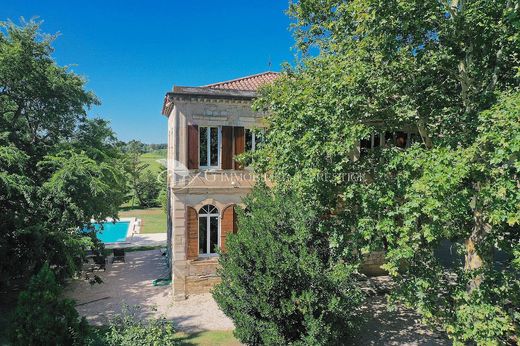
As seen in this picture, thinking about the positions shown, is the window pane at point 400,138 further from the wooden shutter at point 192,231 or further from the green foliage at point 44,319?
the green foliage at point 44,319

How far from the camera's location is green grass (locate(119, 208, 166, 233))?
34.2m

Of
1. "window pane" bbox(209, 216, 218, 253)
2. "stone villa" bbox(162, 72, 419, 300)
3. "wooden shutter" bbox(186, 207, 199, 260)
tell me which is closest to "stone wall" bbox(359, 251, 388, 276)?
"stone villa" bbox(162, 72, 419, 300)

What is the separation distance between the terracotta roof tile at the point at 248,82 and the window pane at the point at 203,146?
8.34ft

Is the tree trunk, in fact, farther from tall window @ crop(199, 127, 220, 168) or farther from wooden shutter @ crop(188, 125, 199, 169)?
wooden shutter @ crop(188, 125, 199, 169)

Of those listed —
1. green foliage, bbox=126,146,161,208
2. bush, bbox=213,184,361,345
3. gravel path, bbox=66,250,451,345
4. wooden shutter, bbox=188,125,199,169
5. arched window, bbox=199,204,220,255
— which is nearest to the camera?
bush, bbox=213,184,361,345

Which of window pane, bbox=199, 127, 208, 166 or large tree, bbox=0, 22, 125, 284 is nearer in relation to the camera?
large tree, bbox=0, 22, 125, 284

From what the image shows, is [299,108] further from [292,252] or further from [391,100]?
[292,252]

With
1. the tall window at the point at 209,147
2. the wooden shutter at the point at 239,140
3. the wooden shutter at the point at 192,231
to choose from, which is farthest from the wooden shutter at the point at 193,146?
the wooden shutter at the point at 192,231

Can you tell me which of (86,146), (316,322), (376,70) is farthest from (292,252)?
(86,146)

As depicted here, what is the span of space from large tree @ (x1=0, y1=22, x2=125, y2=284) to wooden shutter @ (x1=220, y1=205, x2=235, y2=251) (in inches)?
233

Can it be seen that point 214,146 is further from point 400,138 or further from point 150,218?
point 150,218

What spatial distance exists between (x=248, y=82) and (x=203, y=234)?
8837 mm

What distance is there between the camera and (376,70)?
34.4ft

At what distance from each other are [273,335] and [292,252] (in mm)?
2504
